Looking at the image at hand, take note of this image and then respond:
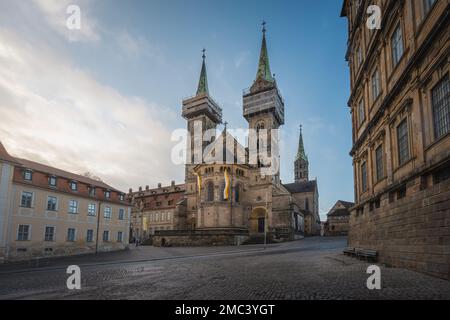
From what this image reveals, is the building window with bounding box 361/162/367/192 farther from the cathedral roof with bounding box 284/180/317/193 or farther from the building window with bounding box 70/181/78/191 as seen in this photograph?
the cathedral roof with bounding box 284/180/317/193

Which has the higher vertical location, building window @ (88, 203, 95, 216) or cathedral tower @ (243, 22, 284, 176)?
cathedral tower @ (243, 22, 284, 176)

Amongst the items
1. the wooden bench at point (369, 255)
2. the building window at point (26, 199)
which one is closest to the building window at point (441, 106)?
the wooden bench at point (369, 255)

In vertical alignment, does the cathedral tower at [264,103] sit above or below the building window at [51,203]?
above

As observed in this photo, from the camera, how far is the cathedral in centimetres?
5688

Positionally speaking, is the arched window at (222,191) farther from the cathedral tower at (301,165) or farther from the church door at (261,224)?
the cathedral tower at (301,165)

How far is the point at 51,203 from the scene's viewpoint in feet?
112

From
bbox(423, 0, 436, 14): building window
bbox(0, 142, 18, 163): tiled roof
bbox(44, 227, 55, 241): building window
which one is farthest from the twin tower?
bbox(423, 0, 436, 14): building window

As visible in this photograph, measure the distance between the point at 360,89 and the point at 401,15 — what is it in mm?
8900

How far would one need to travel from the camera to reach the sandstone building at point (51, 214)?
2923cm

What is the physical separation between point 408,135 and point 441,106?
2756mm

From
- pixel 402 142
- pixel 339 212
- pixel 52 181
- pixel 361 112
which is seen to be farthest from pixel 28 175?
pixel 339 212

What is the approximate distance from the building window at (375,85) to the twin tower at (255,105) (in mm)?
55109

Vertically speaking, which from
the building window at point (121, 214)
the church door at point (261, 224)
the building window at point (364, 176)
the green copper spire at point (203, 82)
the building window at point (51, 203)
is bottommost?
the church door at point (261, 224)

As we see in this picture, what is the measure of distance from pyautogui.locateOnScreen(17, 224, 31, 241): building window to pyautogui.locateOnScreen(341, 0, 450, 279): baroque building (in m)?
27.8
